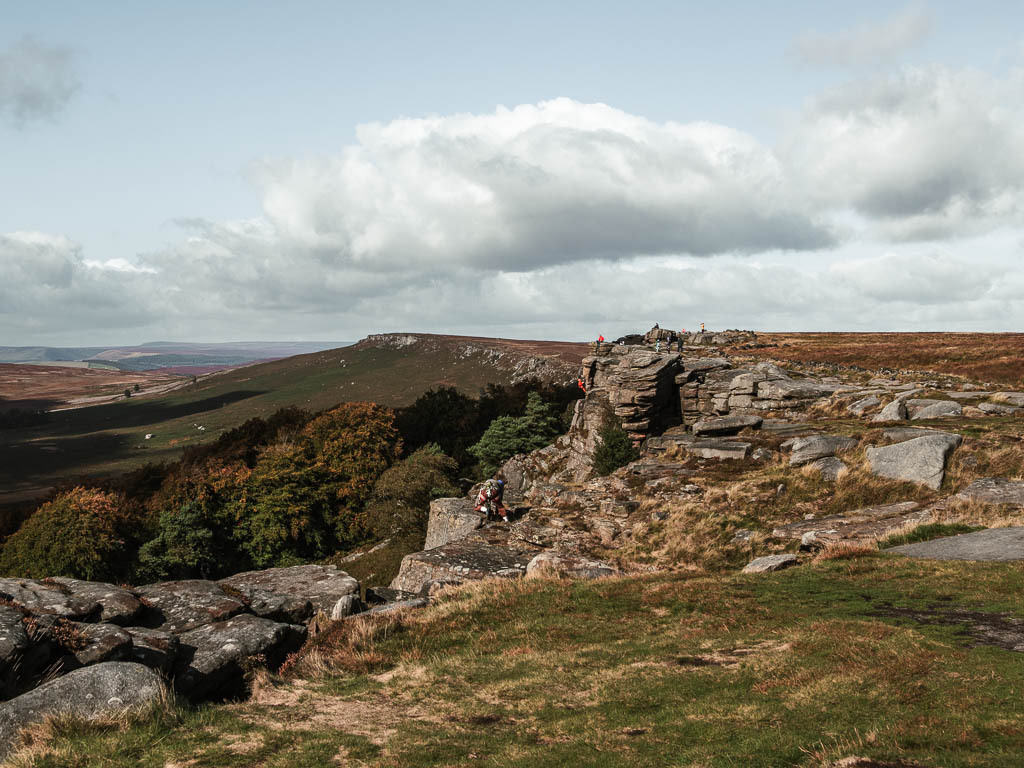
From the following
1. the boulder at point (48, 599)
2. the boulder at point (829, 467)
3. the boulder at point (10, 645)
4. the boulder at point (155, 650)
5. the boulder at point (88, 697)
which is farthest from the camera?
the boulder at point (829, 467)

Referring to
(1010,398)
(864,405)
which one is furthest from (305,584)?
(1010,398)

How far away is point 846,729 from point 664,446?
93.2 ft

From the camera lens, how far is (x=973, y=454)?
78.1 ft

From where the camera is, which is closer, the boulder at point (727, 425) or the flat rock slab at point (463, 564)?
the flat rock slab at point (463, 564)

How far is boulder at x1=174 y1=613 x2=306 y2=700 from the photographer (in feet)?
42.2

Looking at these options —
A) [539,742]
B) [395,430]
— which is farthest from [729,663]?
[395,430]

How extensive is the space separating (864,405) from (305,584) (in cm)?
3173

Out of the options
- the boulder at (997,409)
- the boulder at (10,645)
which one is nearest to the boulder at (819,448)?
the boulder at (997,409)

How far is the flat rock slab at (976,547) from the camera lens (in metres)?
16.0

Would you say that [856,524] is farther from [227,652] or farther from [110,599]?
[110,599]

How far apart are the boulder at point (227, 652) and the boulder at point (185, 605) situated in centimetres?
137

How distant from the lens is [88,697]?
9711 millimetres

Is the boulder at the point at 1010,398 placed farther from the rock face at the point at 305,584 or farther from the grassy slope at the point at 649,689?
the rock face at the point at 305,584

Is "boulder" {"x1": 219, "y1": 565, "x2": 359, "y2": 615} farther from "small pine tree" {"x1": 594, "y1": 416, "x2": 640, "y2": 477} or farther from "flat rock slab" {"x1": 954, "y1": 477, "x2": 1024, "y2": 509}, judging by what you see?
"flat rock slab" {"x1": 954, "y1": 477, "x2": 1024, "y2": 509}
